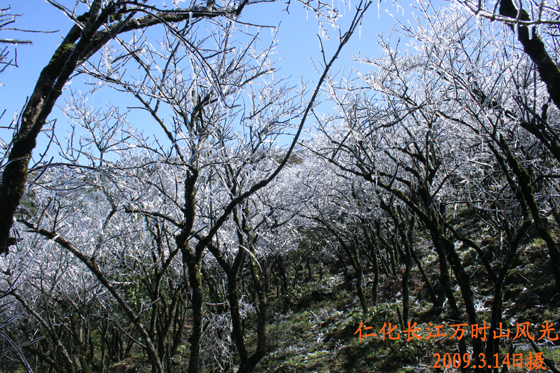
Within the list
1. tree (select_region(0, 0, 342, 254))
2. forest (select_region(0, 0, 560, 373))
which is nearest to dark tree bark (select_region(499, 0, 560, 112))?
forest (select_region(0, 0, 560, 373))

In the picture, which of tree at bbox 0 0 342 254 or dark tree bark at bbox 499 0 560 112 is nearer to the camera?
tree at bbox 0 0 342 254

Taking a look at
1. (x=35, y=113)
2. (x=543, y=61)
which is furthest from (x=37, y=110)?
(x=543, y=61)

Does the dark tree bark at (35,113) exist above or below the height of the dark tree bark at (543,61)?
below

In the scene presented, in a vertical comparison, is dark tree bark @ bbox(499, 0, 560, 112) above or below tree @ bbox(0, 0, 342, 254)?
above

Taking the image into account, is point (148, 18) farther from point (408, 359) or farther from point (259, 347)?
point (408, 359)

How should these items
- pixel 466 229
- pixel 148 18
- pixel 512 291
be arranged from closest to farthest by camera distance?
1. pixel 148 18
2. pixel 512 291
3. pixel 466 229

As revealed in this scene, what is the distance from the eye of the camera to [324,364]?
8633mm

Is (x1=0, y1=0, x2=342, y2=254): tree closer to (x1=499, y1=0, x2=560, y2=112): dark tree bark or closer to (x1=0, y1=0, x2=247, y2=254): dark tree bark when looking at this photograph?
(x1=0, y1=0, x2=247, y2=254): dark tree bark

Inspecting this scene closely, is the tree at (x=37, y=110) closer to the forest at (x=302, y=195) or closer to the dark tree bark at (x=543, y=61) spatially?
the forest at (x=302, y=195)

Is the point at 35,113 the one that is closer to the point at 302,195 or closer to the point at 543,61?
the point at 543,61

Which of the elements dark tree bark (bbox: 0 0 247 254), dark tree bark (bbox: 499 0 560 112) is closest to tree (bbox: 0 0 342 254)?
dark tree bark (bbox: 0 0 247 254)

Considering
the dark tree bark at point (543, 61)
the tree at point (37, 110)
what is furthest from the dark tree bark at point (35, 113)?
the dark tree bark at point (543, 61)

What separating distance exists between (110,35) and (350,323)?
11234 mm

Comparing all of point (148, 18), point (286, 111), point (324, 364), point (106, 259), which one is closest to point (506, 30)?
point (286, 111)
